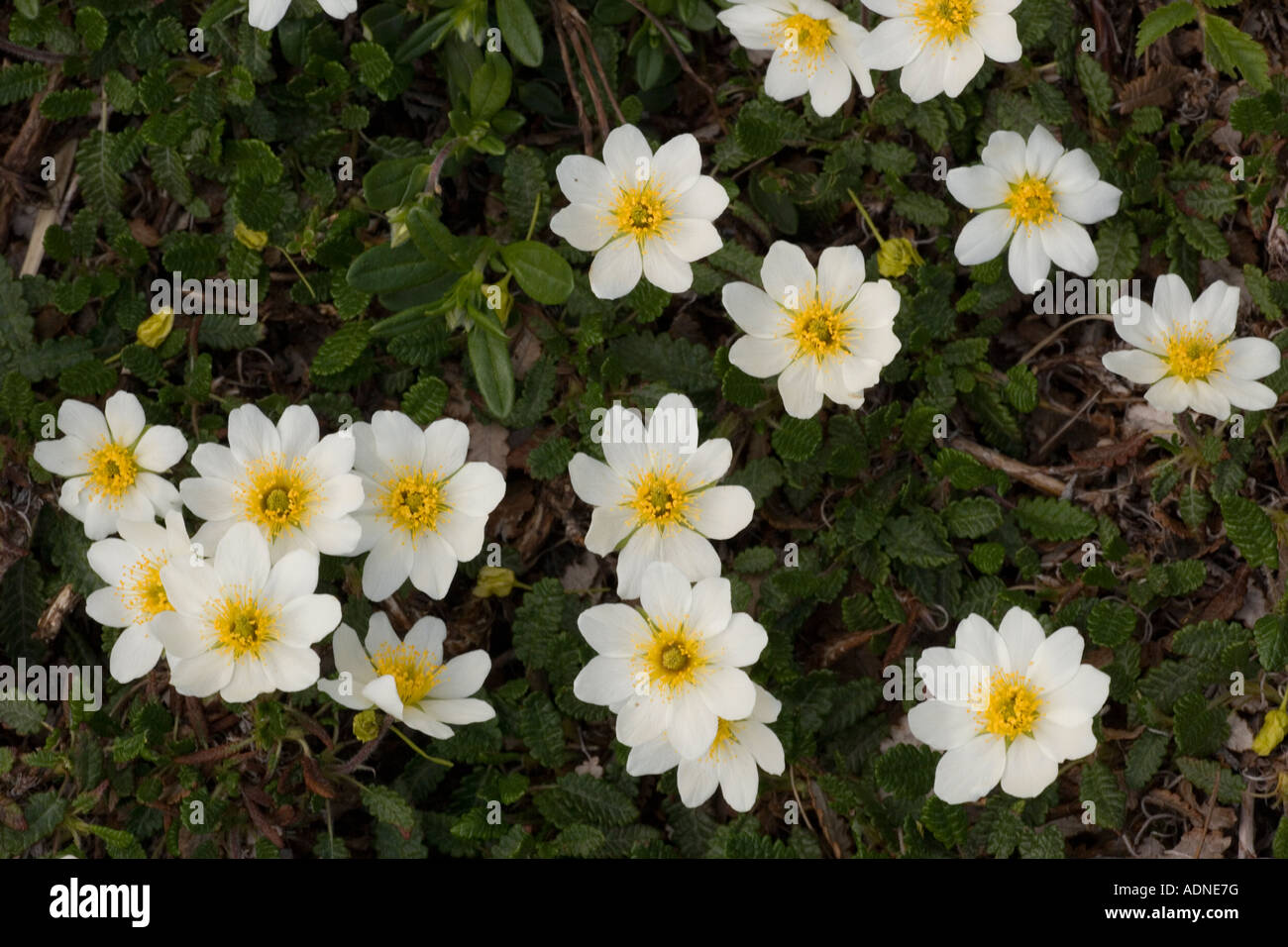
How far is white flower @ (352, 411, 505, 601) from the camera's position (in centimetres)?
285

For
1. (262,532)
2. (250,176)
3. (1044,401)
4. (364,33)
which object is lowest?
(262,532)

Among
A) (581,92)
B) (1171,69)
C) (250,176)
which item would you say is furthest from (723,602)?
(1171,69)

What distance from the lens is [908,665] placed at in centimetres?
309

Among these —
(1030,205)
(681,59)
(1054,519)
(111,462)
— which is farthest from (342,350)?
(1054,519)

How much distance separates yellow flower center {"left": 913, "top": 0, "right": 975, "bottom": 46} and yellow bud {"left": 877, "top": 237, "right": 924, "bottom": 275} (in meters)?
0.50

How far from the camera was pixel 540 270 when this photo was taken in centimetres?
296

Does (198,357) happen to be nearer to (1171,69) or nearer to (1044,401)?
(1044,401)

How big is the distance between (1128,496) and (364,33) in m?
2.35

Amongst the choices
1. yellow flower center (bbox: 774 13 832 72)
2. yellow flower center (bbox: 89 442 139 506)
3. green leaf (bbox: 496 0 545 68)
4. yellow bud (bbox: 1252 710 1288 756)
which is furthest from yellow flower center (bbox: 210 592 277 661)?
yellow bud (bbox: 1252 710 1288 756)

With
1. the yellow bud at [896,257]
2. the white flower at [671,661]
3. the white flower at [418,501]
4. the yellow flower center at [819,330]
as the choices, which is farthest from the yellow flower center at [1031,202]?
the white flower at [418,501]

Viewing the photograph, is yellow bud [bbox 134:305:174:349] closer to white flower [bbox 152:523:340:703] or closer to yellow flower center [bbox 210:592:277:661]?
white flower [bbox 152:523:340:703]

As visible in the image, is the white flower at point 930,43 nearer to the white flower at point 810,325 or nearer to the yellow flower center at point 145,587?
the white flower at point 810,325

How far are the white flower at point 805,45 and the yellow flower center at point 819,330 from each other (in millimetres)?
502
